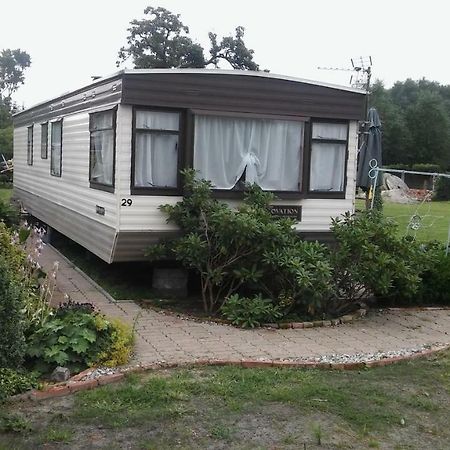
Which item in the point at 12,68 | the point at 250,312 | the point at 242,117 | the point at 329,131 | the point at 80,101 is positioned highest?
the point at 12,68

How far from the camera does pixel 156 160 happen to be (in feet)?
26.0

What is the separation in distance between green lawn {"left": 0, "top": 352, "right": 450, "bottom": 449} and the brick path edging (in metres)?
0.08

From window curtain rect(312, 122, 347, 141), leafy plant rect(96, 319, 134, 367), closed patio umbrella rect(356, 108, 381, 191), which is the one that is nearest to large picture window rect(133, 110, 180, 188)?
window curtain rect(312, 122, 347, 141)

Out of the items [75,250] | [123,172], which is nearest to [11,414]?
[123,172]

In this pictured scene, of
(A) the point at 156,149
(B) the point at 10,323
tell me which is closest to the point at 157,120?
(A) the point at 156,149

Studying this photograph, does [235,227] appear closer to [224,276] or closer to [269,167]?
[224,276]

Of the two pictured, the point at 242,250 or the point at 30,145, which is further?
the point at 30,145

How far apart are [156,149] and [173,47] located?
39409mm

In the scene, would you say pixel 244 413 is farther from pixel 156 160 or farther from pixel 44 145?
pixel 44 145

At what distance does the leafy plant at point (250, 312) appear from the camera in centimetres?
689

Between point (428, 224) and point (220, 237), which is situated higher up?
point (220, 237)

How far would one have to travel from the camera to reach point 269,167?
8.49 meters

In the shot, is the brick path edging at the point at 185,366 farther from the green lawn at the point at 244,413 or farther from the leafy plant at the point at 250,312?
the leafy plant at the point at 250,312

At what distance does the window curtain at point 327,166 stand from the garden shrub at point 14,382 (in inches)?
197
